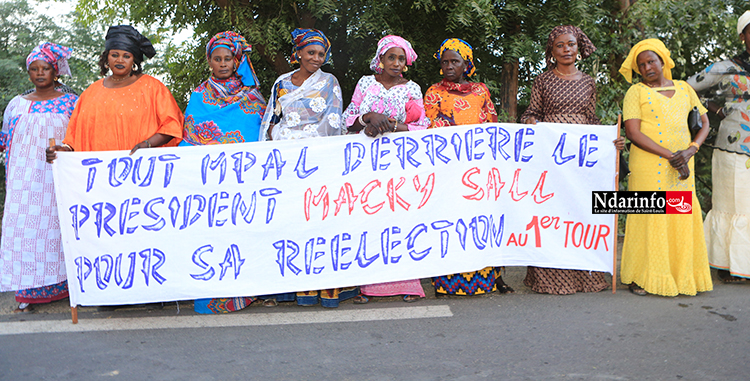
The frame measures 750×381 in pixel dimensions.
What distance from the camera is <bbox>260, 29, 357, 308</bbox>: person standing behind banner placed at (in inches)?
163

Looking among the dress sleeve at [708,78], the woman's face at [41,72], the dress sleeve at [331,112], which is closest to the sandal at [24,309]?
the woman's face at [41,72]

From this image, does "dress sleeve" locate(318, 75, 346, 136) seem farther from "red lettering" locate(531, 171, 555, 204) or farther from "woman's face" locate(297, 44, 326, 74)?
"red lettering" locate(531, 171, 555, 204)

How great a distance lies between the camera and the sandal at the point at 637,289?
418cm

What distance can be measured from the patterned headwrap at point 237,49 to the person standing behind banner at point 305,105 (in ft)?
0.75

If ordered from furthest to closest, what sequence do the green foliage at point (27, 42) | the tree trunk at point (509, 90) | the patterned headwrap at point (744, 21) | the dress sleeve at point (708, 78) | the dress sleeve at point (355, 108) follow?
the green foliage at point (27, 42) → the tree trunk at point (509, 90) → the dress sleeve at point (708, 78) → the patterned headwrap at point (744, 21) → the dress sleeve at point (355, 108)

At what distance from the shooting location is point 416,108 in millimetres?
4137

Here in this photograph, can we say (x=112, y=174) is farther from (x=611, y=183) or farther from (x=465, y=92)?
(x=611, y=183)

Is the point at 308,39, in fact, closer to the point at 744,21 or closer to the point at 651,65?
the point at 651,65

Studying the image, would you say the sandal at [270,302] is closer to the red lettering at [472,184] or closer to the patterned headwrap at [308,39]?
the red lettering at [472,184]

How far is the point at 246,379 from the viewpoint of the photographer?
290 cm

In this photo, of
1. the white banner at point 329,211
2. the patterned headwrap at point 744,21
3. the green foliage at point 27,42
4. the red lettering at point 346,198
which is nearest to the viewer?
the white banner at point 329,211

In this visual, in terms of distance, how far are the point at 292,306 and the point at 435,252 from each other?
108 cm

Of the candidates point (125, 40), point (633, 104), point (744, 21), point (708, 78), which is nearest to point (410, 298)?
point (633, 104)

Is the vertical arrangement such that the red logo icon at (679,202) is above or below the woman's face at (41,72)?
below
